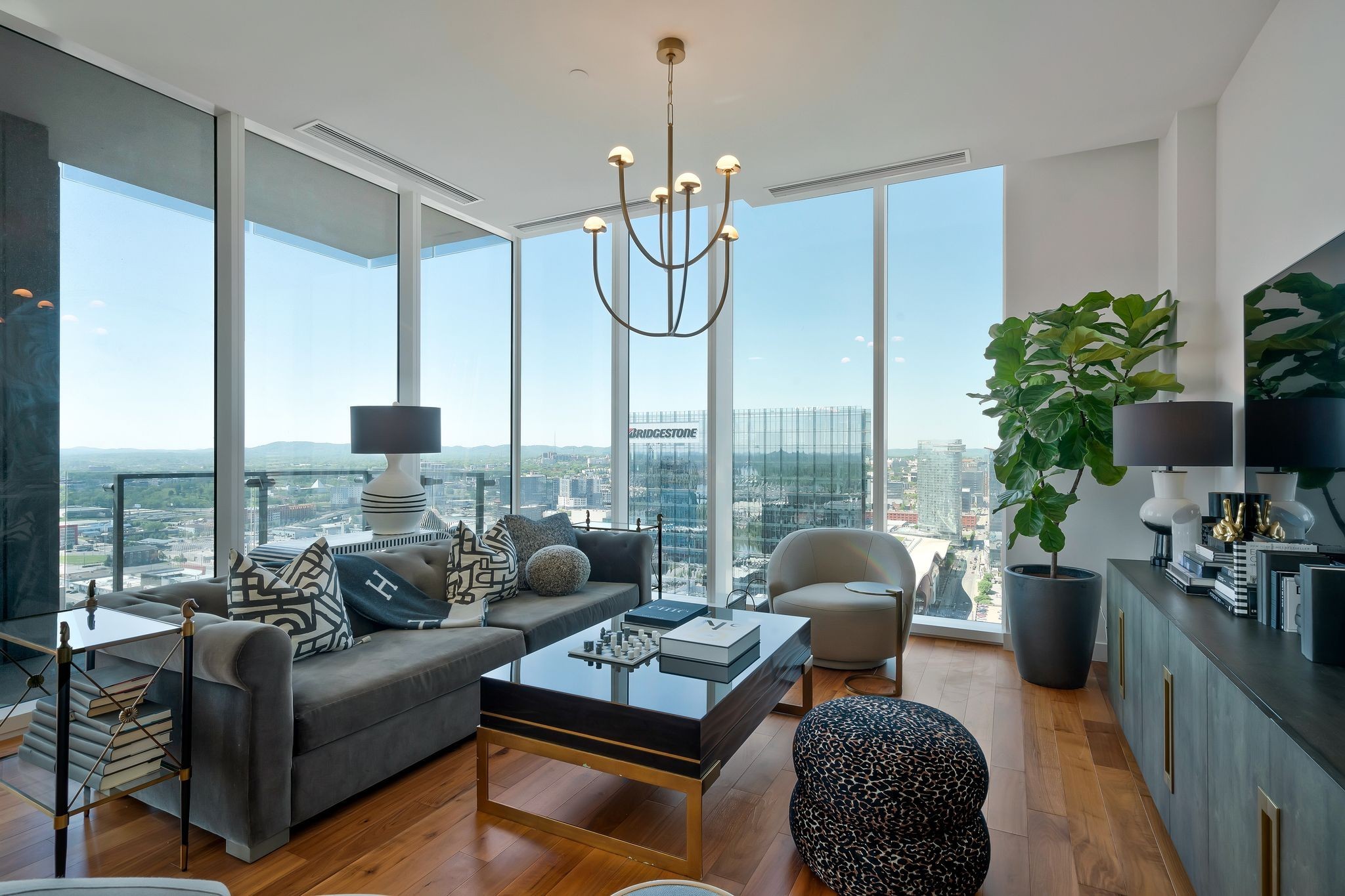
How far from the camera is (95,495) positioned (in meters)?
2.98

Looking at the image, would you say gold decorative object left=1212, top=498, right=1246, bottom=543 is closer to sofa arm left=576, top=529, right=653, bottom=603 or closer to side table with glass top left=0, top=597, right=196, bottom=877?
sofa arm left=576, top=529, right=653, bottom=603

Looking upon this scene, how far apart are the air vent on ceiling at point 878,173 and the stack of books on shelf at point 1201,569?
2.42 metres

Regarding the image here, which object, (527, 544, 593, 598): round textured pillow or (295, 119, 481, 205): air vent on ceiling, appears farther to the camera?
(527, 544, 593, 598): round textured pillow

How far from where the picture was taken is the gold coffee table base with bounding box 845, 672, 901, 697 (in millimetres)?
3352

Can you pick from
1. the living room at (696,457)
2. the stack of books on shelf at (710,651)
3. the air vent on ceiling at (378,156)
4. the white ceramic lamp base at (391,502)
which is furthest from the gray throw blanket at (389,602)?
the air vent on ceiling at (378,156)

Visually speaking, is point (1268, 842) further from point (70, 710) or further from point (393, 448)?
point (393, 448)

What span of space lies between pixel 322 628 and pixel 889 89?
3.31 meters

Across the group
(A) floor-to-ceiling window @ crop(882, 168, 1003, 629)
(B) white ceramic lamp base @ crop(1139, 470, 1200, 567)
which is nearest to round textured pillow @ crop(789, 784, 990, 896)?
(B) white ceramic lamp base @ crop(1139, 470, 1200, 567)

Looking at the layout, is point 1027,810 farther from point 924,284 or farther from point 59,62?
point 59,62

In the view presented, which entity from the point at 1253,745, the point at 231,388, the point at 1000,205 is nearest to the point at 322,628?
the point at 231,388

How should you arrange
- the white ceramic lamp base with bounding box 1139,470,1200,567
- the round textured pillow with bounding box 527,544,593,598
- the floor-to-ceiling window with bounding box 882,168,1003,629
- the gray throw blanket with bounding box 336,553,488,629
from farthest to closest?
the floor-to-ceiling window with bounding box 882,168,1003,629 → the round textured pillow with bounding box 527,544,593,598 → the white ceramic lamp base with bounding box 1139,470,1200,567 → the gray throw blanket with bounding box 336,553,488,629

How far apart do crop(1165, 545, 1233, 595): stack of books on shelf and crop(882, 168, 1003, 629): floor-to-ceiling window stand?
5.23 ft

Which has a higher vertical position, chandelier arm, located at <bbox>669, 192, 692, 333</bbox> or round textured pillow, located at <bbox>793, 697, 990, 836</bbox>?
chandelier arm, located at <bbox>669, 192, 692, 333</bbox>

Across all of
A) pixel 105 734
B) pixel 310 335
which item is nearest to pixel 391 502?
pixel 310 335
